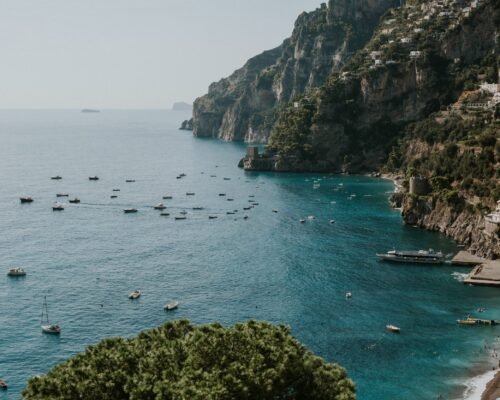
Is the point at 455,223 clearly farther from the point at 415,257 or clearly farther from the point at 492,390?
the point at 492,390

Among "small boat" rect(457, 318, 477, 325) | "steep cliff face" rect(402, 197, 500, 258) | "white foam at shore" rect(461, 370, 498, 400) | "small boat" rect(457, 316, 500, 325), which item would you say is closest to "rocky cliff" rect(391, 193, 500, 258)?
"steep cliff face" rect(402, 197, 500, 258)

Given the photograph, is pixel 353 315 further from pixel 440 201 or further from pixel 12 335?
pixel 440 201

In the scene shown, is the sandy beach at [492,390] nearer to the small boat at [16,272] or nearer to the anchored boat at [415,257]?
the anchored boat at [415,257]

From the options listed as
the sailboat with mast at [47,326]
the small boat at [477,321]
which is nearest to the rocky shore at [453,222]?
the small boat at [477,321]

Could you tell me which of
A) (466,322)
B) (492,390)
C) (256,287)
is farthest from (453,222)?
(492,390)

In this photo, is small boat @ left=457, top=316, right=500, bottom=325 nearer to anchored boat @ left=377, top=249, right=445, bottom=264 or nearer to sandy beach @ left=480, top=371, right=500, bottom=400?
sandy beach @ left=480, top=371, right=500, bottom=400

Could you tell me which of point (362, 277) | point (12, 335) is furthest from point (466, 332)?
point (12, 335)

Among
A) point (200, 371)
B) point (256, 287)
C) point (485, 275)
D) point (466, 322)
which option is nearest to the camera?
point (200, 371)
